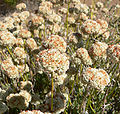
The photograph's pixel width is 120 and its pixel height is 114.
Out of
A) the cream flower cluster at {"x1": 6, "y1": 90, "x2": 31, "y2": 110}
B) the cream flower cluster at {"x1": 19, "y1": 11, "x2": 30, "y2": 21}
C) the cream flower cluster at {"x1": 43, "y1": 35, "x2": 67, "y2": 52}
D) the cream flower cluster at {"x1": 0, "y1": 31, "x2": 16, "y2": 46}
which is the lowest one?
the cream flower cluster at {"x1": 6, "y1": 90, "x2": 31, "y2": 110}

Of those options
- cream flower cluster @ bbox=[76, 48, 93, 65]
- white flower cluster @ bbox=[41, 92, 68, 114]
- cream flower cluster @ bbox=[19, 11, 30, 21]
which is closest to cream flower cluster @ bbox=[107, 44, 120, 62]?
cream flower cluster @ bbox=[76, 48, 93, 65]

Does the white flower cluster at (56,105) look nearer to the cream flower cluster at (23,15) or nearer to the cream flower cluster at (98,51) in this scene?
the cream flower cluster at (98,51)

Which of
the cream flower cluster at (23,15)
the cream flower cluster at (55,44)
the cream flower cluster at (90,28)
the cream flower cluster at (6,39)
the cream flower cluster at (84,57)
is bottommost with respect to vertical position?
the cream flower cluster at (84,57)

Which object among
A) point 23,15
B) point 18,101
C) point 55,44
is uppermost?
point 23,15

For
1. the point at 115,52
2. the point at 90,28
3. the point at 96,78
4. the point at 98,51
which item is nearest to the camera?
the point at 96,78

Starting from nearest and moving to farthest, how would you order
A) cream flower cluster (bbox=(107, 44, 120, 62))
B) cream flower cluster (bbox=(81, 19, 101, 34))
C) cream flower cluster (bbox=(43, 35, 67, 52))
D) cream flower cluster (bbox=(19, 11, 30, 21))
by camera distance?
cream flower cluster (bbox=(107, 44, 120, 62)) < cream flower cluster (bbox=(43, 35, 67, 52)) < cream flower cluster (bbox=(81, 19, 101, 34)) < cream flower cluster (bbox=(19, 11, 30, 21))

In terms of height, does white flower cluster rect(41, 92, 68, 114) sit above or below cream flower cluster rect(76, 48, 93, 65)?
below

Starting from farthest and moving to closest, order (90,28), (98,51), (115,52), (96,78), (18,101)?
1. (90,28)
2. (18,101)
3. (98,51)
4. (115,52)
5. (96,78)

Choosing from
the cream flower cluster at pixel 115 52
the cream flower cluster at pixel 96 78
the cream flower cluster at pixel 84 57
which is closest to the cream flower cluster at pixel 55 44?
the cream flower cluster at pixel 84 57

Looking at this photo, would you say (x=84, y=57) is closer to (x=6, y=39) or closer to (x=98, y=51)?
(x=98, y=51)

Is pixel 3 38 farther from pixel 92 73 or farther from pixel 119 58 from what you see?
pixel 119 58

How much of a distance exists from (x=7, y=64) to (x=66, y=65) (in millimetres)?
1370

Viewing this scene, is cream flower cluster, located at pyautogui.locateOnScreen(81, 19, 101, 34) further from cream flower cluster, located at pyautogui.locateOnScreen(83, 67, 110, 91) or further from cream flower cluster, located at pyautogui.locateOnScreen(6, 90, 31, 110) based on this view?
cream flower cluster, located at pyautogui.locateOnScreen(6, 90, 31, 110)

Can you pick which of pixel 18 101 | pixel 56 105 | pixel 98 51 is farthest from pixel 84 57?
pixel 18 101
